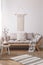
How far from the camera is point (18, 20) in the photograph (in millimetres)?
8266

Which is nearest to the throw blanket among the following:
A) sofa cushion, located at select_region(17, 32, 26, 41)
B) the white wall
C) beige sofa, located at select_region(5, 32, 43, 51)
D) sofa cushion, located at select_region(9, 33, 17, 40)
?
beige sofa, located at select_region(5, 32, 43, 51)

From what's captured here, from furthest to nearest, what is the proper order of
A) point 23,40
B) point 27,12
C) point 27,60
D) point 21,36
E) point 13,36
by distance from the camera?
point 27,12 → point 13,36 → point 21,36 → point 23,40 → point 27,60

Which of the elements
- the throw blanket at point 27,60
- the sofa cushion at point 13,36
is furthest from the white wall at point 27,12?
the throw blanket at point 27,60

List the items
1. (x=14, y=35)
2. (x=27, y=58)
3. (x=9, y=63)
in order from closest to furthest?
(x=9, y=63) < (x=27, y=58) < (x=14, y=35)

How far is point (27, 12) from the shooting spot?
825 centimetres

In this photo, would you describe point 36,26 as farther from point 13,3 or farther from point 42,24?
point 13,3

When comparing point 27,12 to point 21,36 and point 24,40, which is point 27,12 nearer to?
point 21,36

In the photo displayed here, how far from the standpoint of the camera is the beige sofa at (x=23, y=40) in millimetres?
7255

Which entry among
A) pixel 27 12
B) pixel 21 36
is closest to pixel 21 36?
pixel 21 36

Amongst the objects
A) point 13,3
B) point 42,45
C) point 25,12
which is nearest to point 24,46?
point 42,45

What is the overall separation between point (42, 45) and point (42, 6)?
2.08m

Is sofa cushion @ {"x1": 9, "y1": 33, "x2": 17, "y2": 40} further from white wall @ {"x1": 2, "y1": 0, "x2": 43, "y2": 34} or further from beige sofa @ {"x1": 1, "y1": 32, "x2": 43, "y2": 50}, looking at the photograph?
white wall @ {"x1": 2, "y1": 0, "x2": 43, "y2": 34}

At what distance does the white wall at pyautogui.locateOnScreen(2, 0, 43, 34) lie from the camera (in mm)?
8219

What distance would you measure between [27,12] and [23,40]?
5.29ft
